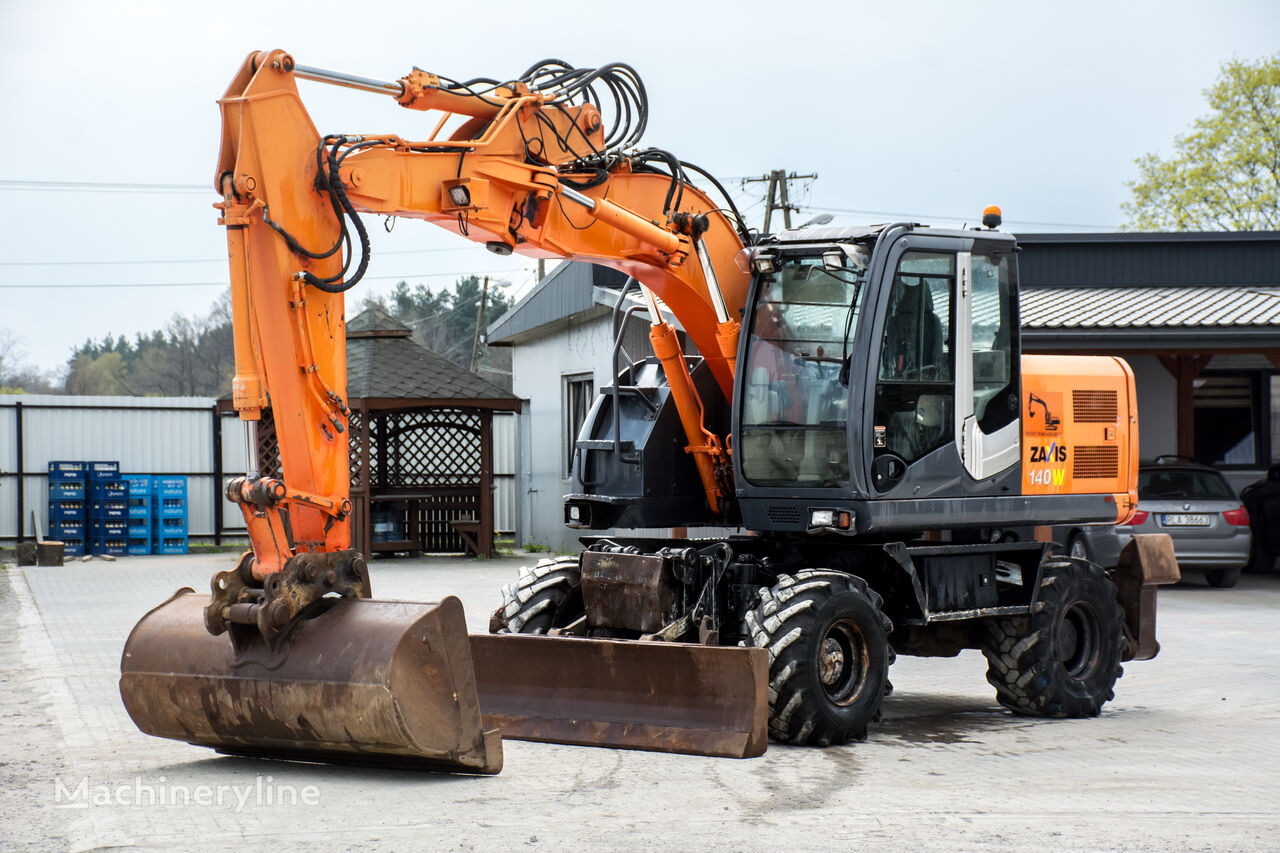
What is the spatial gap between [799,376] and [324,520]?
307cm

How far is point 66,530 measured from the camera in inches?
941

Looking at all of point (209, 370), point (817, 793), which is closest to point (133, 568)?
point (817, 793)

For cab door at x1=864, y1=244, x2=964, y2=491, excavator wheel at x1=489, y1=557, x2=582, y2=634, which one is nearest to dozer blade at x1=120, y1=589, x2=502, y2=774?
excavator wheel at x1=489, y1=557, x2=582, y2=634

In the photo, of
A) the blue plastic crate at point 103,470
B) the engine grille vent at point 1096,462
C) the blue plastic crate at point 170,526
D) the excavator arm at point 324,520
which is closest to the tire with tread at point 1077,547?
the engine grille vent at point 1096,462

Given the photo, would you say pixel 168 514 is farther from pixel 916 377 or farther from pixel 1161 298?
pixel 916 377

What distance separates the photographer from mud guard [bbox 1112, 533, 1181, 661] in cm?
1045

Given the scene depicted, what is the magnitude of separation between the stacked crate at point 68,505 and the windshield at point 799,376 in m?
17.9

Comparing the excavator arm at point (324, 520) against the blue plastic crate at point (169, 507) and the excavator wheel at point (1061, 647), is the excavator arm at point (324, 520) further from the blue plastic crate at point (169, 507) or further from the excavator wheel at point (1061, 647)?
the blue plastic crate at point (169, 507)

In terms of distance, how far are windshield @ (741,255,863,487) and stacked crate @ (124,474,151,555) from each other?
17556 millimetres

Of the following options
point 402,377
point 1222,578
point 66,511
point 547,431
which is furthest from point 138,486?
point 1222,578

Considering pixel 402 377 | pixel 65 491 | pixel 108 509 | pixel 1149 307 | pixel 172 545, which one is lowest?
pixel 172 545

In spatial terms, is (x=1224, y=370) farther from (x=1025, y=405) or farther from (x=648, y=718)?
(x=648, y=718)

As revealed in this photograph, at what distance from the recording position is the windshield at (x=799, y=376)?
8578mm

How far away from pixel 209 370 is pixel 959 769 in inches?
2641
